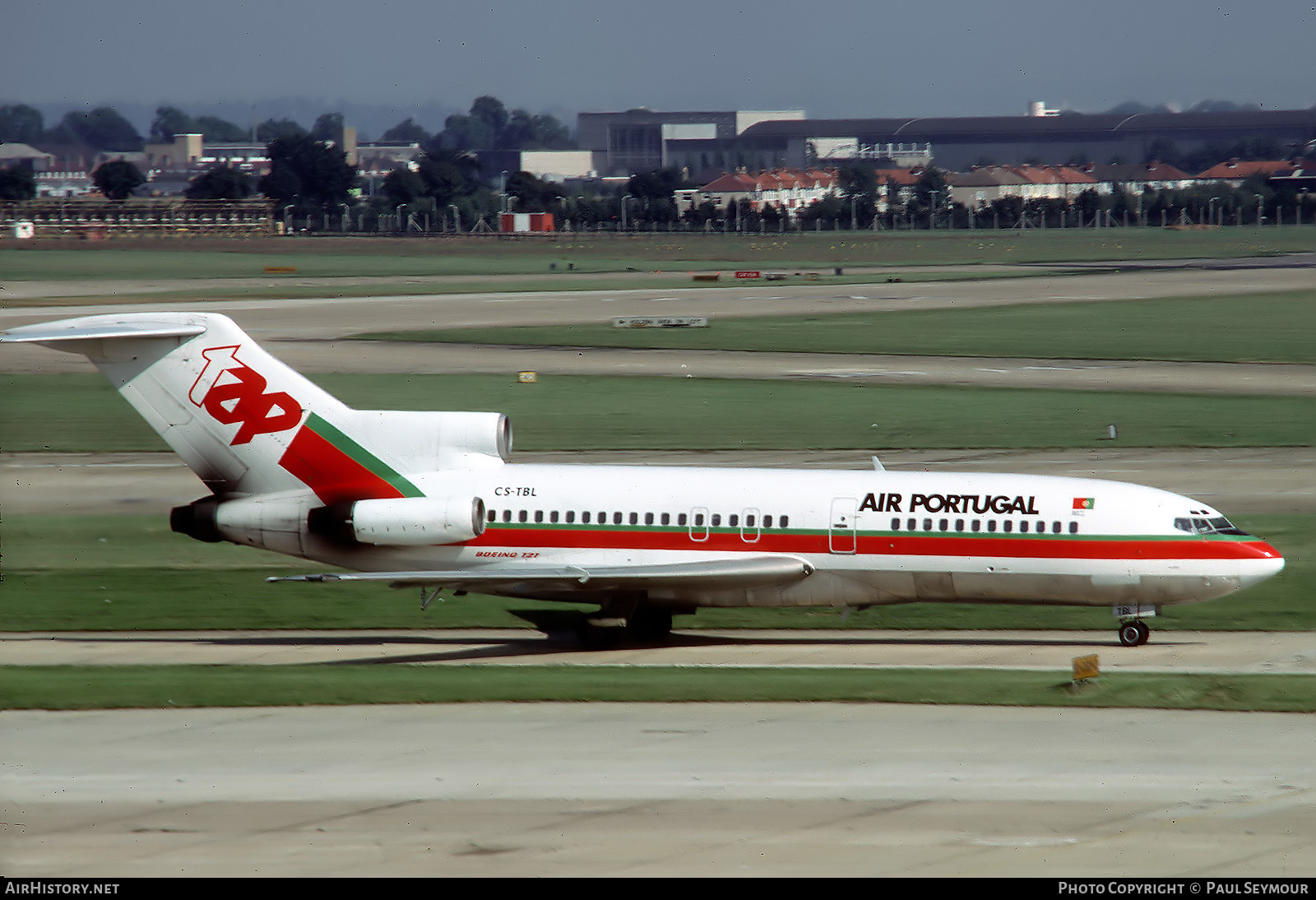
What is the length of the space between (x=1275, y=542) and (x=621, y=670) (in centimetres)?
2087

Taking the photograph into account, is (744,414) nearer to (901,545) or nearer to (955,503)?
(955,503)

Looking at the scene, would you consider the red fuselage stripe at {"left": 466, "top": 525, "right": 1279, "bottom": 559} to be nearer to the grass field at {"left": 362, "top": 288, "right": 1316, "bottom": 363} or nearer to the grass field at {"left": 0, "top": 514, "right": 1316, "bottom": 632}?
the grass field at {"left": 0, "top": 514, "right": 1316, "bottom": 632}

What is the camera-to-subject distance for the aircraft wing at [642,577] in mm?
33750

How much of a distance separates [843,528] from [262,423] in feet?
42.1

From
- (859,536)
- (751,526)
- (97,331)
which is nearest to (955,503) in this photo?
(859,536)

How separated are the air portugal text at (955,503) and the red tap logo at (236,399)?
41.7 feet

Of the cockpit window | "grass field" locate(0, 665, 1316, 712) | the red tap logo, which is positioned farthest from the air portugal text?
the red tap logo

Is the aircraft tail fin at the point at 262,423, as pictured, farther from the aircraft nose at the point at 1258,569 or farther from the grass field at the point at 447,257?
the grass field at the point at 447,257

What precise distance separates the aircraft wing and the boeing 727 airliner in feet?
0.17

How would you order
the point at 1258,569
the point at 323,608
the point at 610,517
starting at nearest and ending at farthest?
1. the point at 1258,569
2. the point at 610,517
3. the point at 323,608

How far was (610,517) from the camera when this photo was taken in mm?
35000

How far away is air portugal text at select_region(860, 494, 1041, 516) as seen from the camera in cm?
3394

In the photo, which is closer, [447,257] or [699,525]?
[699,525]

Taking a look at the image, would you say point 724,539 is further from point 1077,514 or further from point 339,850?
point 339,850
